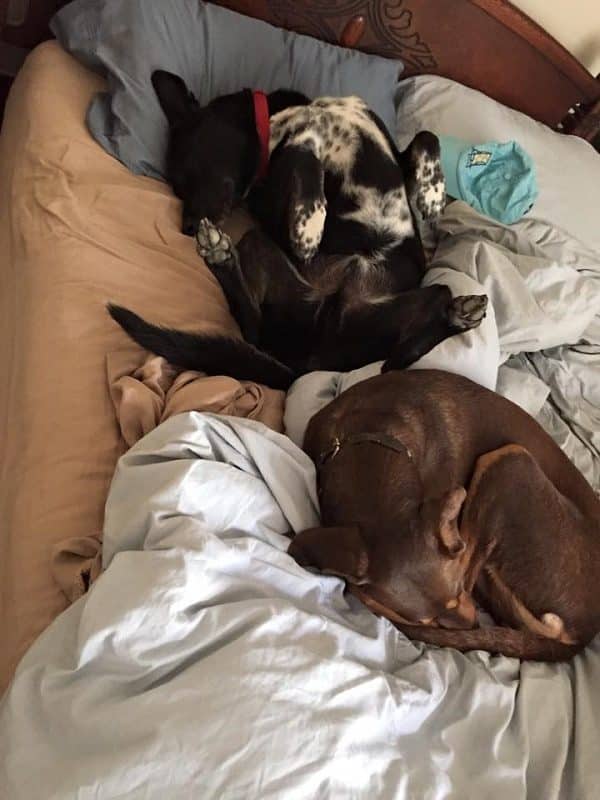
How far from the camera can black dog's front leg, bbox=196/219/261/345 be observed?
2107 millimetres

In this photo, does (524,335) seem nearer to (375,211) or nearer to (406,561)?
(375,211)

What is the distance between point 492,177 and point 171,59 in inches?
43.4

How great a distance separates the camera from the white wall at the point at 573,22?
2.96 m

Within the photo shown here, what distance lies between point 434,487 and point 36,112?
5.06ft

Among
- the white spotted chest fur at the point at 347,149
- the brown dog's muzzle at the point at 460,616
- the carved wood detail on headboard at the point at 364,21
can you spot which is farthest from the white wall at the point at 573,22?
the brown dog's muzzle at the point at 460,616

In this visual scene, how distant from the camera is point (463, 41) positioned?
9.29ft

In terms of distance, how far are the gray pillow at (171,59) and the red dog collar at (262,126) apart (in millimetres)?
227

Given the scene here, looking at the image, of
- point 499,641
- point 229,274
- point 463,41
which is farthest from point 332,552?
point 463,41

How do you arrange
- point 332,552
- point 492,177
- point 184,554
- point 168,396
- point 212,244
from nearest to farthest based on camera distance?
point 184,554 < point 332,552 < point 168,396 < point 212,244 < point 492,177

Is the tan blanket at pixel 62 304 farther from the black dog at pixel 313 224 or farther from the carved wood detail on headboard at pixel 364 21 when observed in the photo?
the carved wood detail on headboard at pixel 364 21

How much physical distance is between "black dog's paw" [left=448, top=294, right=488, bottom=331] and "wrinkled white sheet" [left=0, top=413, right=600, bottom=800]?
707mm

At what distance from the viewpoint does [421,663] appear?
4.72ft

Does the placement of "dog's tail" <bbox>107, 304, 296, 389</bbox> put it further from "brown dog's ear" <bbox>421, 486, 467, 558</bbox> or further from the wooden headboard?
the wooden headboard

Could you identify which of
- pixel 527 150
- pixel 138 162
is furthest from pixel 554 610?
pixel 527 150
